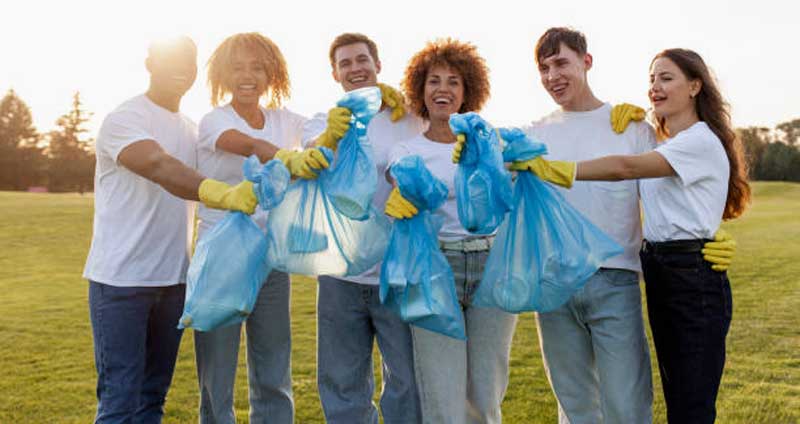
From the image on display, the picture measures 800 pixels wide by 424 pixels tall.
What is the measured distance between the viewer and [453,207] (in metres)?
2.96

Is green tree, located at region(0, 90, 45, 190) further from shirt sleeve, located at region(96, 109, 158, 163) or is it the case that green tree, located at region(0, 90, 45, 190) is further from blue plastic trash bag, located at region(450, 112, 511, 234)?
blue plastic trash bag, located at region(450, 112, 511, 234)

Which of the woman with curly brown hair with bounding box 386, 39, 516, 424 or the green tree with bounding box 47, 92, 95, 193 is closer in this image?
the woman with curly brown hair with bounding box 386, 39, 516, 424

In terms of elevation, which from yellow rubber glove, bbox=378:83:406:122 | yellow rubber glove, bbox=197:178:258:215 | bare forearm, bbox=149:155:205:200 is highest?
yellow rubber glove, bbox=378:83:406:122

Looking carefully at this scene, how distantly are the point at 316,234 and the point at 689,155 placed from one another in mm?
1453

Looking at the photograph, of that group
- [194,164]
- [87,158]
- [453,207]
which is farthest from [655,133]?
[87,158]

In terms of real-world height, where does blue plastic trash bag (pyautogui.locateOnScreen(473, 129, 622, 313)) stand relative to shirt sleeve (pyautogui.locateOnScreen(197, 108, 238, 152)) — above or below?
below

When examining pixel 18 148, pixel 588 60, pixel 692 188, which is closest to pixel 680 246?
pixel 692 188

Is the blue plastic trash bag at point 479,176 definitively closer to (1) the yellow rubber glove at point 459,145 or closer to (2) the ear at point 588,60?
(1) the yellow rubber glove at point 459,145

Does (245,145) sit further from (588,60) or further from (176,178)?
(588,60)

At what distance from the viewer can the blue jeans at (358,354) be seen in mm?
3113

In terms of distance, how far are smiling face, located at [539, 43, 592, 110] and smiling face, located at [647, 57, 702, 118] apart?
299 mm

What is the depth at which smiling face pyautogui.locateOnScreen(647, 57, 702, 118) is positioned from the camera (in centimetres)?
297

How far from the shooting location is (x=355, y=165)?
2729 millimetres

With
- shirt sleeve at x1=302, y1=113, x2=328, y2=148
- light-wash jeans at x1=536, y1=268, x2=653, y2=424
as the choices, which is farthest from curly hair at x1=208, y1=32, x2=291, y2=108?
light-wash jeans at x1=536, y1=268, x2=653, y2=424
